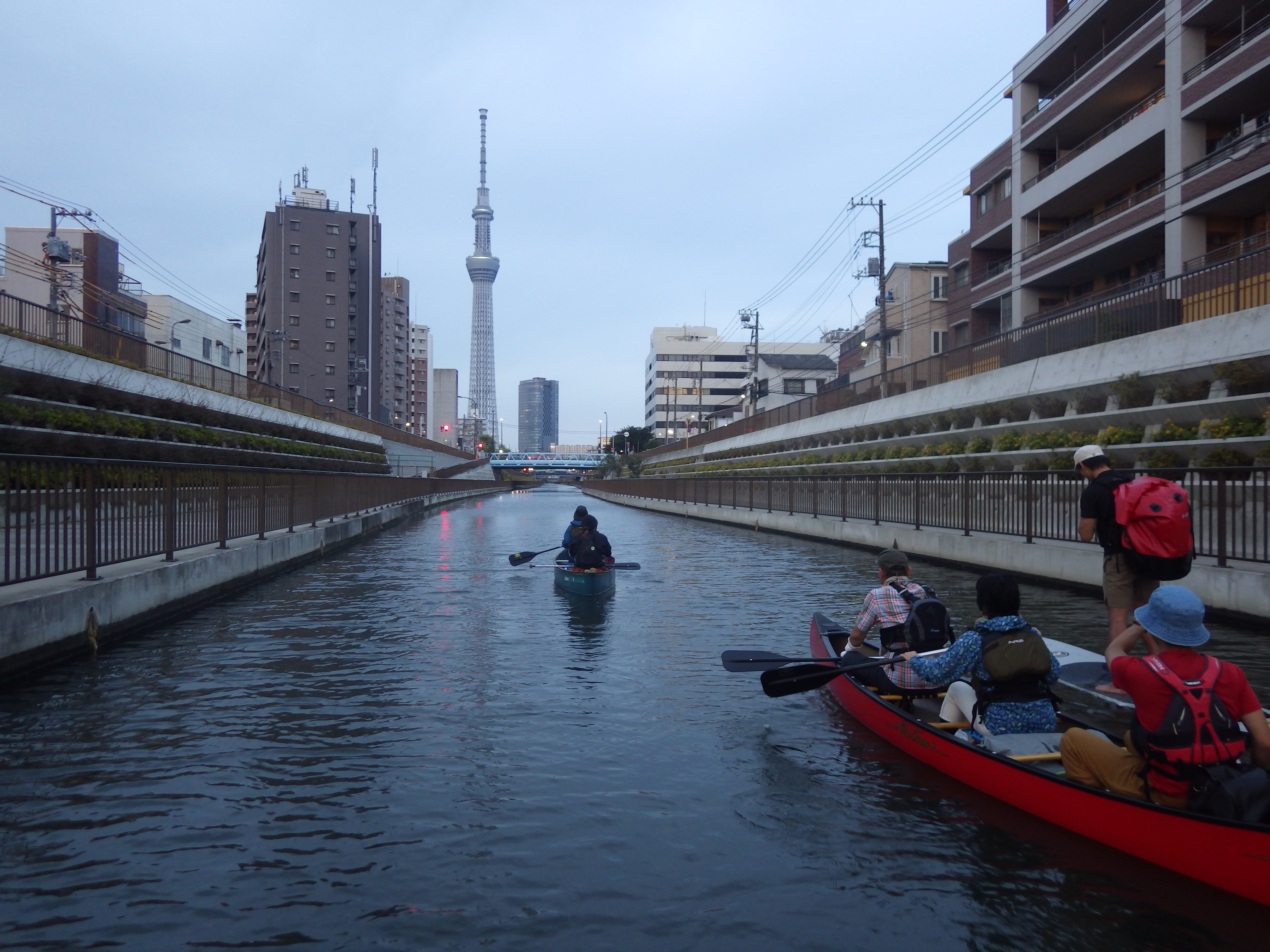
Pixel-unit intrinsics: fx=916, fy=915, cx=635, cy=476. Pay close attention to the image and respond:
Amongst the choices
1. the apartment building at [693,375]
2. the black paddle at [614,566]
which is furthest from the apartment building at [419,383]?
the black paddle at [614,566]

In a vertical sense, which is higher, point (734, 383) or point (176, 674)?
point (734, 383)

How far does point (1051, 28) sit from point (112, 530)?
41.4 metres

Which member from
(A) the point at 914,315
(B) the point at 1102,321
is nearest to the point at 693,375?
(A) the point at 914,315

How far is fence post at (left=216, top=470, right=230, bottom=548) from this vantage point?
578 inches

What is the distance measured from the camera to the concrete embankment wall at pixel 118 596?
27.2 ft

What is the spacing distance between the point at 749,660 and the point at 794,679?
678 millimetres

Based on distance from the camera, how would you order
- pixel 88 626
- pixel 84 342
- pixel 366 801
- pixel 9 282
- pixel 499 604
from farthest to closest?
pixel 9 282 → pixel 84 342 → pixel 499 604 → pixel 88 626 → pixel 366 801

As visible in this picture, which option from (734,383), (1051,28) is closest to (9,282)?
(1051,28)

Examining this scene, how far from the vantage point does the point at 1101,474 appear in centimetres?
802

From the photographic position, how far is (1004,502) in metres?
18.0

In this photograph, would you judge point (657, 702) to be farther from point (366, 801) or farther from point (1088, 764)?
point (1088, 764)

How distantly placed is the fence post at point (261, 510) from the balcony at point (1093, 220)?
28753mm

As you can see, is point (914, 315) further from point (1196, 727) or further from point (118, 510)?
point (1196, 727)

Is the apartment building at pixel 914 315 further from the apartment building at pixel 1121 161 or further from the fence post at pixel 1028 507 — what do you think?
the fence post at pixel 1028 507
